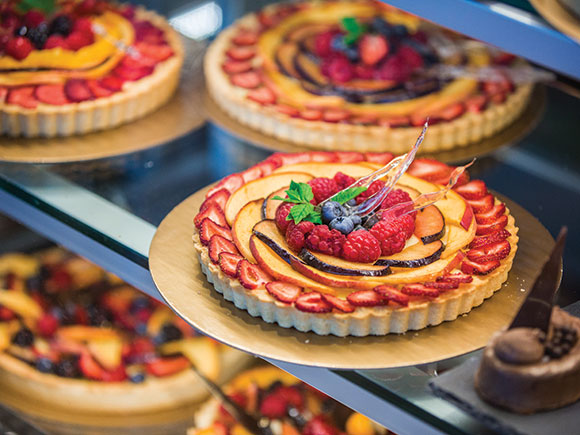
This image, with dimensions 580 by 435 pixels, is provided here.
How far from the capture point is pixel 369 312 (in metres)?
2.25

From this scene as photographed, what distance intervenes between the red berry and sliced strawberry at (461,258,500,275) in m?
1.93

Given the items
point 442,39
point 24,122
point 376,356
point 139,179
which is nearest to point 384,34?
point 442,39

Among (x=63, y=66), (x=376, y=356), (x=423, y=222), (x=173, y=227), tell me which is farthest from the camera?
(x=63, y=66)

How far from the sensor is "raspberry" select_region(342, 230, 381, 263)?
7.64ft

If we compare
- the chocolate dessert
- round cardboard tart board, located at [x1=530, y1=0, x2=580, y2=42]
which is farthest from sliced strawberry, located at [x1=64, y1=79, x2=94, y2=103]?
the chocolate dessert

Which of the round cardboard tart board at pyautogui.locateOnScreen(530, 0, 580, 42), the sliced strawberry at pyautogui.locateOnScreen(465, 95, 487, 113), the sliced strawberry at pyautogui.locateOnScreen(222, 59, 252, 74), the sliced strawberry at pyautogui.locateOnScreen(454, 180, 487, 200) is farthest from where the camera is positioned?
the sliced strawberry at pyautogui.locateOnScreen(222, 59, 252, 74)

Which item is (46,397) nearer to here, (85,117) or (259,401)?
(259,401)

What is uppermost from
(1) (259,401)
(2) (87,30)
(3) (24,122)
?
(2) (87,30)

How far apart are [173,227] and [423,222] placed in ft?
2.52

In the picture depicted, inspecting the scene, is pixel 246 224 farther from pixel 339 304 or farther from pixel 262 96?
pixel 262 96

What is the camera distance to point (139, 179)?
Answer: 317 centimetres

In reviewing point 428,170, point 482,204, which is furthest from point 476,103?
point 482,204

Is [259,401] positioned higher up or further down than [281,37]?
further down

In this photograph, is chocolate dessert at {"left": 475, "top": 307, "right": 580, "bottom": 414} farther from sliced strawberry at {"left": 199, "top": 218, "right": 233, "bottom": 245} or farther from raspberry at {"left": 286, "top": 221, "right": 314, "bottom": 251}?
sliced strawberry at {"left": 199, "top": 218, "right": 233, "bottom": 245}
